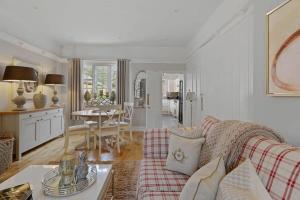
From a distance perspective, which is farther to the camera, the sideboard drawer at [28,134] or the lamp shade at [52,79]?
the lamp shade at [52,79]

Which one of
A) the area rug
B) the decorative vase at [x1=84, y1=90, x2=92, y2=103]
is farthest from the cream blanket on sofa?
the decorative vase at [x1=84, y1=90, x2=92, y2=103]

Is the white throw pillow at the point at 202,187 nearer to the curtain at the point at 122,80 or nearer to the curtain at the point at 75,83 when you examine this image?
the curtain at the point at 122,80

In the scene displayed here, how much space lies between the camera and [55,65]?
6410 mm

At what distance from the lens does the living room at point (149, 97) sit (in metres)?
1.54

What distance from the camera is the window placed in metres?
7.24

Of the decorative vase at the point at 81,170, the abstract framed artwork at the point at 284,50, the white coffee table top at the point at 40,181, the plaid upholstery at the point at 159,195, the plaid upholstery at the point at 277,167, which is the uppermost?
the abstract framed artwork at the point at 284,50

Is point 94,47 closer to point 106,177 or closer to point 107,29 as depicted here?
point 107,29

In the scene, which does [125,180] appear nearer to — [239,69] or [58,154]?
[58,154]

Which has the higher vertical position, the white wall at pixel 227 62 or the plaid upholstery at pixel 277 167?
the white wall at pixel 227 62

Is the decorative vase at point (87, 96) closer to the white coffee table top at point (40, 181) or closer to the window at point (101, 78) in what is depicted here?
the window at point (101, 78)

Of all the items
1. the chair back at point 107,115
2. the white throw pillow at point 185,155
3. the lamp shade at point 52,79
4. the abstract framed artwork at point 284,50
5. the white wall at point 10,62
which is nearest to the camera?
the abstract framed artwork at point 284,50

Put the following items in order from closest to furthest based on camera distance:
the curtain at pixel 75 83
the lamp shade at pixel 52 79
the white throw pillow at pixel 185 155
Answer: the white throw pillow at pixel 185 155 < the lamp shade at pixel 52 79 < the curtain at pixel 75 83

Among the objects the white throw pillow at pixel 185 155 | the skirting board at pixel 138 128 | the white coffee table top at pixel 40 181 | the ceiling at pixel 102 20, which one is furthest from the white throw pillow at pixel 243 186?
the skirting board at pixel 138 128

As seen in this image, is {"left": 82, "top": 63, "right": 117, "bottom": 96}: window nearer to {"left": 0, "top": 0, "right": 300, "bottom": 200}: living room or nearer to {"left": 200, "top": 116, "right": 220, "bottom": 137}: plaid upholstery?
{"left": 0, "top": 0, "right": 300, "bottom": 200}: living room
